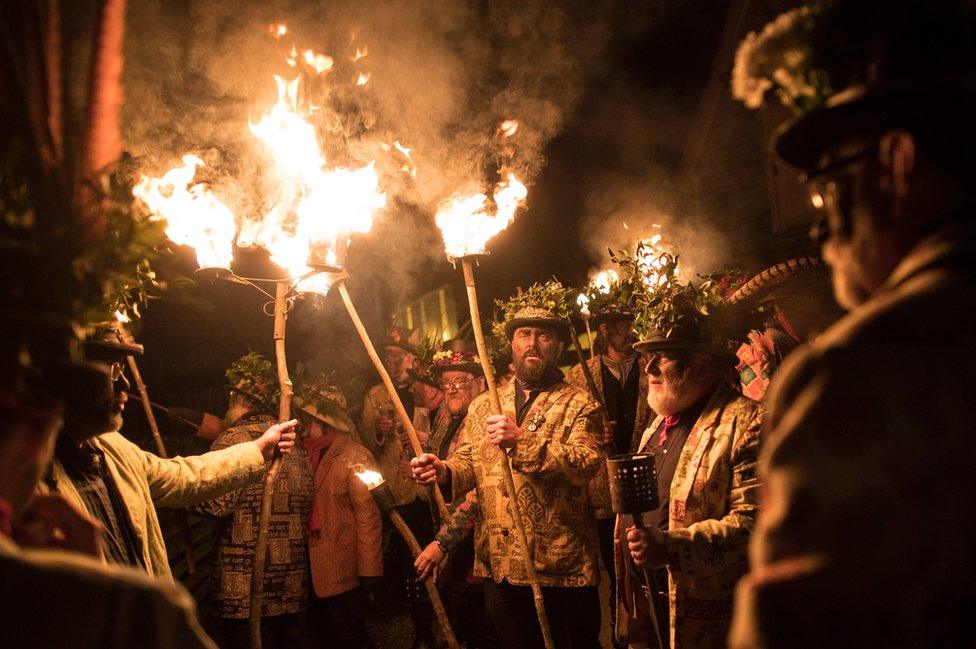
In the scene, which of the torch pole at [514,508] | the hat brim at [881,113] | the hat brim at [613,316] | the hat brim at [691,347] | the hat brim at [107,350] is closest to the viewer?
the hat brim at [881,113]

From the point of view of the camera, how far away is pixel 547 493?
5.00 meters

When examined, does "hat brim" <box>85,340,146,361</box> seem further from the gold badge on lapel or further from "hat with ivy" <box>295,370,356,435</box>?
"hat with ivy" <box>295,370,356,435</box>

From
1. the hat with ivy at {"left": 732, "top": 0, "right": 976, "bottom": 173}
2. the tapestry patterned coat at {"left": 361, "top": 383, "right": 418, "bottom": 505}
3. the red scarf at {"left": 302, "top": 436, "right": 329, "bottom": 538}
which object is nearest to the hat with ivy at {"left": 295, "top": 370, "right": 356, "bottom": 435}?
the red scarf at {"left": 302, "top": 436, "right": 329, "bottom": 538}

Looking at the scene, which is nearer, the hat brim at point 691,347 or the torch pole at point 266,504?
the hat brim at point 691,347

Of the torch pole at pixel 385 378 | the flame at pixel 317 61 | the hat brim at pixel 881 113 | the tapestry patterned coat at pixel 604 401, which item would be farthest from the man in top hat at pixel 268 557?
the hat brim at pixel 881 113

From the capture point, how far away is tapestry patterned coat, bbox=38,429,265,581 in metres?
3.43

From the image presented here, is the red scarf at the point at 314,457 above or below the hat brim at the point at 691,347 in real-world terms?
below

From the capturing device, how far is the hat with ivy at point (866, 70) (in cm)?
141

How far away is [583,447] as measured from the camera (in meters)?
4.96

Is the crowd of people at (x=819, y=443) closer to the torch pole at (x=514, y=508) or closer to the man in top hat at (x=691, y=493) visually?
the man in top hat at (x=691, y=493)

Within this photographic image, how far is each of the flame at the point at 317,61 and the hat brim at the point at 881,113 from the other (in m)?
4.48

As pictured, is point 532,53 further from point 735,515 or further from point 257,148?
point 735,515

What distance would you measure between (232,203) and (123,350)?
228 cm

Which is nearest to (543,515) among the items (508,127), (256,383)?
(256,383)
